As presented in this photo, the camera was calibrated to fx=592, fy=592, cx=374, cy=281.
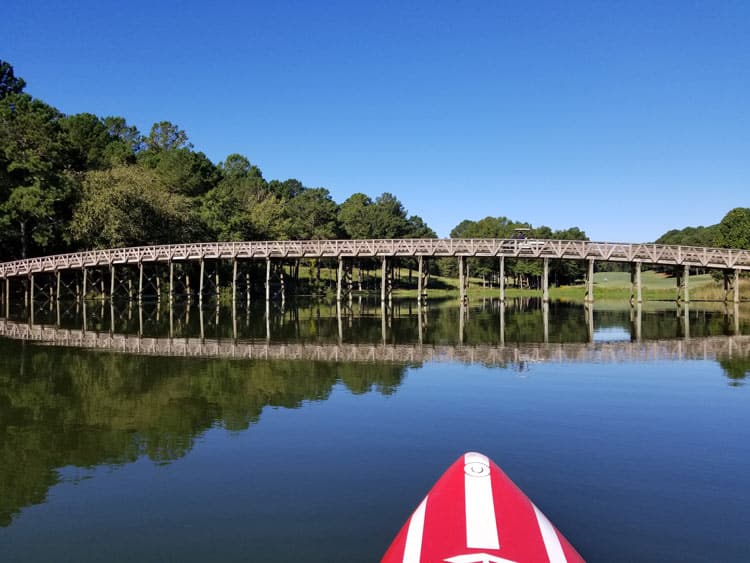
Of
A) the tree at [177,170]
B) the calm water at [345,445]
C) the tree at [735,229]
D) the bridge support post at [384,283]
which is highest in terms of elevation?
the tree at [177,170]

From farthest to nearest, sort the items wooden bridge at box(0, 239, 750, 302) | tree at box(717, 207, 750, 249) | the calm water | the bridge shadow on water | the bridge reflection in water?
tree at box(717, 207, 750, 249) → wooden bridge at box(0, 239, 750, 302) → the bridge reflection in water → the bridge shadow on water → the calm water

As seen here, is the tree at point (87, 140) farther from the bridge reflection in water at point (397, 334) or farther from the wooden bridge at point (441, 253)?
the bridge reflection in water at point (397, 334)

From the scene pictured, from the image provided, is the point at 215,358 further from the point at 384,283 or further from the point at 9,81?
the point at 9,81

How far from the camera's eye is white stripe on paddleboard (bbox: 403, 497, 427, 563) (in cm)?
518

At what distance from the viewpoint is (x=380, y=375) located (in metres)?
17.6

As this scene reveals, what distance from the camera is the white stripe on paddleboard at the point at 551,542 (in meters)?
5.12

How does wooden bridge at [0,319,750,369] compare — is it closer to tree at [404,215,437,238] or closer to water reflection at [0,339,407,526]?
water reflection at [0,339,407,526]

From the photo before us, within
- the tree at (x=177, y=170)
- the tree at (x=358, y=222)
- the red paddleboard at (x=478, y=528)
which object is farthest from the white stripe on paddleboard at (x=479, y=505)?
the tree at (x=358, y=222)

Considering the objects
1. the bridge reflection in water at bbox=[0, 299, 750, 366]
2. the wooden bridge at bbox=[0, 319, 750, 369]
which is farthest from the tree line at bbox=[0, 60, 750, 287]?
the wooden bridge at bbox=[0, 319, 750, 369]

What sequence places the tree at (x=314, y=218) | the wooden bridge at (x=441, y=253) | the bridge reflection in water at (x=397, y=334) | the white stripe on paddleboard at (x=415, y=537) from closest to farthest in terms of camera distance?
the white stripe on paddleboard at (x=415, y=537) < the bridge reflection in water at (x=397, y=334) < the wooden bridge at (x=441, y=253) < the tree at (x=314, y=218)

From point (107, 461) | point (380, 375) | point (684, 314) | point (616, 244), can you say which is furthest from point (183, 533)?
point (616, 244)

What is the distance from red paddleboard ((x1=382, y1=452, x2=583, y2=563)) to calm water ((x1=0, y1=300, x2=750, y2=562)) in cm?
105

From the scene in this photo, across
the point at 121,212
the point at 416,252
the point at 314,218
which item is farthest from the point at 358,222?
the point at 416,252

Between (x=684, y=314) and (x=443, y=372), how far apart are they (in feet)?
86.4
